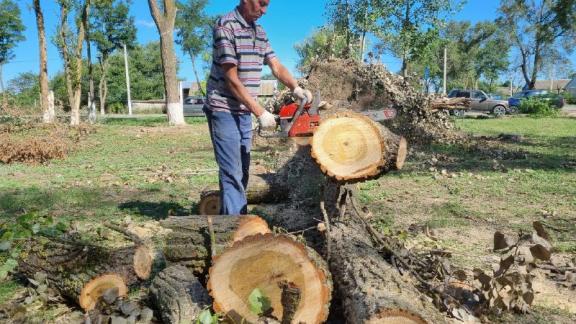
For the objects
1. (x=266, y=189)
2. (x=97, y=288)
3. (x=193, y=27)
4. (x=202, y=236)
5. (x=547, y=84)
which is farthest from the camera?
(x=547, y=84)

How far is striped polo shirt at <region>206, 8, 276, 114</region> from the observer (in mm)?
3299

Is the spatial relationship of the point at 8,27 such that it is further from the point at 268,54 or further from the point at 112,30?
the point at 268,54

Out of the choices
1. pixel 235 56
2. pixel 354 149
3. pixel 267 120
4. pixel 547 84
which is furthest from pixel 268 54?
pixel 547 84

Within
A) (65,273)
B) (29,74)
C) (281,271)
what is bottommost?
(65,273)

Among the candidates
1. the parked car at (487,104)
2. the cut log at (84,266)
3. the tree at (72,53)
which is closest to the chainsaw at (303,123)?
the cut log at (84,266)

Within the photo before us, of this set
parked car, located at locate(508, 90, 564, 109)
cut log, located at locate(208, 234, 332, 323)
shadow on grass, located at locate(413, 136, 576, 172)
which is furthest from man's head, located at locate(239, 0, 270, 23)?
parked car, located at locate(508, 90, 564, 109)

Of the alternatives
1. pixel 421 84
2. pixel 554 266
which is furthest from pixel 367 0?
pixel 554 266

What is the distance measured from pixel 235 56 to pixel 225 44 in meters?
0.13

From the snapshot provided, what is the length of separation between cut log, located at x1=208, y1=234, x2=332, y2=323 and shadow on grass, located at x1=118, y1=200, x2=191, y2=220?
2.68m

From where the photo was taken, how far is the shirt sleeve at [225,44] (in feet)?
10.7

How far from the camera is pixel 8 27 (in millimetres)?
34625

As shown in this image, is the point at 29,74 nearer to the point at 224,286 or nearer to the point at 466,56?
the point at 466,56

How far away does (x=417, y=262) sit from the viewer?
308cm

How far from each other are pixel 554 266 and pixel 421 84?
8128 millimetres
